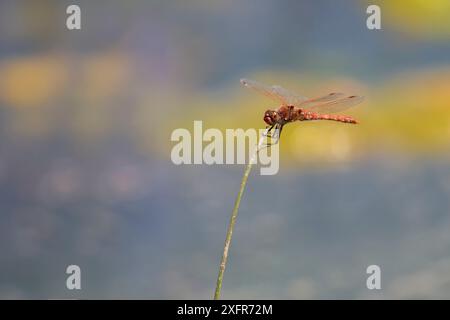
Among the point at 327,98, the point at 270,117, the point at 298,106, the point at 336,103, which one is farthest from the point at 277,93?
the point at 336,103

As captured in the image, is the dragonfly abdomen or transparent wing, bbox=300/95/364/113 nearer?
the dragonfly abdomen

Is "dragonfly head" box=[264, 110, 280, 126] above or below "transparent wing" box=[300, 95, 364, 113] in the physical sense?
below

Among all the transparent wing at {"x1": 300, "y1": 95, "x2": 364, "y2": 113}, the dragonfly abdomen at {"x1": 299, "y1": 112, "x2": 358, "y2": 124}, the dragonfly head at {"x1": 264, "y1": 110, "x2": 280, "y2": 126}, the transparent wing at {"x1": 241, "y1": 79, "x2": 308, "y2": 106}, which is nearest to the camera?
the dragonfly head at {"x1": 264, "y1": 110, "x2": 280, "y2": 126}

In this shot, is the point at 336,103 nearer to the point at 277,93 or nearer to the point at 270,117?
the point at 277,93

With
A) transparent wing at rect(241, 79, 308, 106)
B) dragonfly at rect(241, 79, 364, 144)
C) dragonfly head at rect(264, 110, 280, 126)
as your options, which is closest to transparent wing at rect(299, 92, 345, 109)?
dragonfly at rect(241, 79, 364, 144)

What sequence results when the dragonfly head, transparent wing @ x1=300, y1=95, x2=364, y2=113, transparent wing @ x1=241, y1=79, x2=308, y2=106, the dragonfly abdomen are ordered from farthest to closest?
transparent wing @ x1=300, y1=95, x2=364, y2=113 → the dragonfly abdomen → transparent wing @ x1=241, y1=79, x2=308, y2=106 → the dragonfly head

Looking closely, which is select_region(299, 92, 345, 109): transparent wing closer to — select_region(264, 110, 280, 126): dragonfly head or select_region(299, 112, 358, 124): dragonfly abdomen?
select_region(299, 112, 358, 124): dragonfly abdomen

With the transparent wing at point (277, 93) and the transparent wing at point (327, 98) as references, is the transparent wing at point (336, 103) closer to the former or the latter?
the transparent wing at point (327, 98)

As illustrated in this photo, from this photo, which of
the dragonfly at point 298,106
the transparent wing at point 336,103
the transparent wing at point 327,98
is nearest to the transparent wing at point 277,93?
the dragonfly at point 298,106
